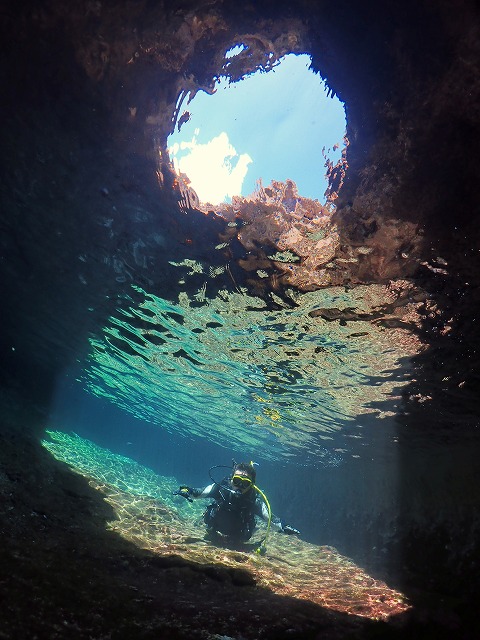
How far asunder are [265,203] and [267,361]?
827 centimetres

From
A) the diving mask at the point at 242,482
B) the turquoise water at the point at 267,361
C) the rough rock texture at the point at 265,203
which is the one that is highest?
the turquoise water at the point at 267,361

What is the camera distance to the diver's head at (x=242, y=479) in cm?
1144

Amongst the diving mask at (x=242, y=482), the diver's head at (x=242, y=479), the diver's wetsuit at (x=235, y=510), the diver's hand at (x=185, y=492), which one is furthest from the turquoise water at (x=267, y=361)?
the diver's hand at (x=185, y=492)

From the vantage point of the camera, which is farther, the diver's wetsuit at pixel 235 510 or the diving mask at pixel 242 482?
the diver's wetsuit at pixel 235 510

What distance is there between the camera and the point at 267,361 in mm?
14164

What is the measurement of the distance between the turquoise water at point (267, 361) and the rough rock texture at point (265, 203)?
3.51 ft

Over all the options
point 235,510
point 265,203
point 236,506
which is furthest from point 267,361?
point 265,203

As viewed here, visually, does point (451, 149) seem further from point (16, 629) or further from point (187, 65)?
point (16, 629)

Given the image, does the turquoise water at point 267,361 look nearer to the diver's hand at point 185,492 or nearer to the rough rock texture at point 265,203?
the rough rock texture at point 265,203

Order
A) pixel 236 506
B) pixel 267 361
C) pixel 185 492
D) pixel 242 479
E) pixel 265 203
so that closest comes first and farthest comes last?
pixel 265 203, pixel 185 492, pixel 242 479, pixel 236 506, pixel 267 361

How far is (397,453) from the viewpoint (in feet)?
65.5

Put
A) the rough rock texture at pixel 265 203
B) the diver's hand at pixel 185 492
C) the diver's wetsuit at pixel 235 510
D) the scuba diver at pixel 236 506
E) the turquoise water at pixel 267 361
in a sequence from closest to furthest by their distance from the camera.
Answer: the rough rock texture at pixel 265 203
the diver's hand at pixel 185 492
the turquoise water at pixel 267 361
the scuba diver at pixel 236 506
the diver's wetsuit at pixel 235 510

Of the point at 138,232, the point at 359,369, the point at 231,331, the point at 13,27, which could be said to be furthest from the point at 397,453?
the point at 13,27

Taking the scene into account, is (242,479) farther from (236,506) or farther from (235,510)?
(235,510)
